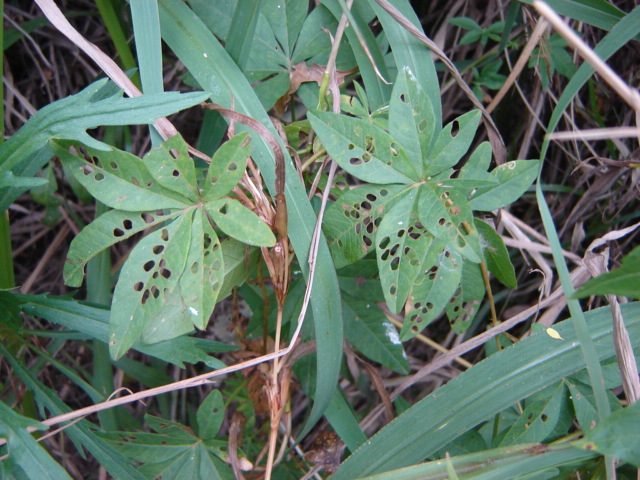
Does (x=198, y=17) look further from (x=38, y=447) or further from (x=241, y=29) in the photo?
(x=38, y=447)

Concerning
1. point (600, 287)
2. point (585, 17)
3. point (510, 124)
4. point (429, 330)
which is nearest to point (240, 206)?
point (600, 287)

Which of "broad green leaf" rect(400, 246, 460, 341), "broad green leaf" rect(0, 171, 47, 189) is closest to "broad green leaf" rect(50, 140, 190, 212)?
"broad green leaf" rect(0, 171, 47, 189)

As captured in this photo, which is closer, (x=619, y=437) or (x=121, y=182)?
(x=619, y=437)

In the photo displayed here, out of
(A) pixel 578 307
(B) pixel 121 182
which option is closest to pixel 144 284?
(B) pixel 121 182

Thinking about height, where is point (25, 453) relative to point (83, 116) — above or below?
below

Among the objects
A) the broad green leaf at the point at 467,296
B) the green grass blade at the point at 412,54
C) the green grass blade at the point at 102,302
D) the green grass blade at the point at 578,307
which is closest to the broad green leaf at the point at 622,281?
the green grass blade at the point at 578,307

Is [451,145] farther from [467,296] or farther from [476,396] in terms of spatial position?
[476,396]

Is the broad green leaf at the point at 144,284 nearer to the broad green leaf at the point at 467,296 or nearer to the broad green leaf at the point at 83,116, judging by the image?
the broad green leaf at the point at 83,116
